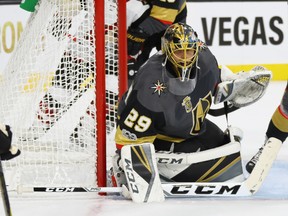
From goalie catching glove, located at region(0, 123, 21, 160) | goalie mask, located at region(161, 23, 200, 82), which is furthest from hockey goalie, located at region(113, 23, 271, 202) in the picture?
goalie catching glove, located at region(0, 123, 21, 160)

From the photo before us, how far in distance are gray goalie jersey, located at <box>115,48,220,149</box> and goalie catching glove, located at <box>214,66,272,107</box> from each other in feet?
0.50

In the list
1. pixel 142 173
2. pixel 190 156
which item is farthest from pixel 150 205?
pixel 190 156

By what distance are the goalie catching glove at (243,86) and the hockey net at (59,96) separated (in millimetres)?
386

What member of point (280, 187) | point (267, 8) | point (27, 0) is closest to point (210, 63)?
point (280, 187)

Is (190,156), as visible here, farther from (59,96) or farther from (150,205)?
(59,96)

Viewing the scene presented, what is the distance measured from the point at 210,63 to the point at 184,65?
265 millimetres

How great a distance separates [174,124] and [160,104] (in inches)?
5.3

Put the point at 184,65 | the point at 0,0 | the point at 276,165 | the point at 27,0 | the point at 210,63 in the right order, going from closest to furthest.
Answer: the point at 184,65
the point at 210,63
the point at 27,0
the point at 276,165
the point at 0,0

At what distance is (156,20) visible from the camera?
168 inches

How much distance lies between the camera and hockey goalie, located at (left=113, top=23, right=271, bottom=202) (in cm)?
336

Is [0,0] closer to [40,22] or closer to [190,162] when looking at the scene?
[40,22]

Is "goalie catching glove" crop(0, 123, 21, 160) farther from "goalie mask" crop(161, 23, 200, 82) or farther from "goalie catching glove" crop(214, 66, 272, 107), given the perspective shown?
"goalie catching glove" crop(214, 66, 272, 107)

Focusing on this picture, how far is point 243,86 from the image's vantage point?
3.78 meters

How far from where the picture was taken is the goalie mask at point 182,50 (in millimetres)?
3354
